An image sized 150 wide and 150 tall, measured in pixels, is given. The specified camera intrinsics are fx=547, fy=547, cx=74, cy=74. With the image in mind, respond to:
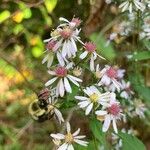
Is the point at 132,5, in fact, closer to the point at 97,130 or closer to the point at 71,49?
the point at 71,49

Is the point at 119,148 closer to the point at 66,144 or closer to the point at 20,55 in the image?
the point at 66,144

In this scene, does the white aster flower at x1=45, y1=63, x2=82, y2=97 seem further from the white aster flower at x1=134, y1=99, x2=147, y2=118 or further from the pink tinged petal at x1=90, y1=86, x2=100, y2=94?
the white aster flower at x1=134, y1=99, x2=147, y2=118

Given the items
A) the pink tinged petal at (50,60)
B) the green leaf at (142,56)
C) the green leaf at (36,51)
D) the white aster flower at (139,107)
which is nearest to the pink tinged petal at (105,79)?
the pink tinged petal at (50,60)

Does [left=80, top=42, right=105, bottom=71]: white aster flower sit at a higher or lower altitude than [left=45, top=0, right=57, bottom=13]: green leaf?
higher

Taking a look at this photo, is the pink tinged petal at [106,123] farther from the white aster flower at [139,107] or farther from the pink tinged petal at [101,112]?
the white aster flower at [139,107]

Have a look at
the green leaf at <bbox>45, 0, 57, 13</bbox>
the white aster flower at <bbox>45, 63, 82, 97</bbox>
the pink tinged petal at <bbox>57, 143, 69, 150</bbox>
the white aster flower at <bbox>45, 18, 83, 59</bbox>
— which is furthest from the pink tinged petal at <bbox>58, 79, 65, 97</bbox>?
the green leaf at <bbox>45, 0, 57, 13</bbox>
